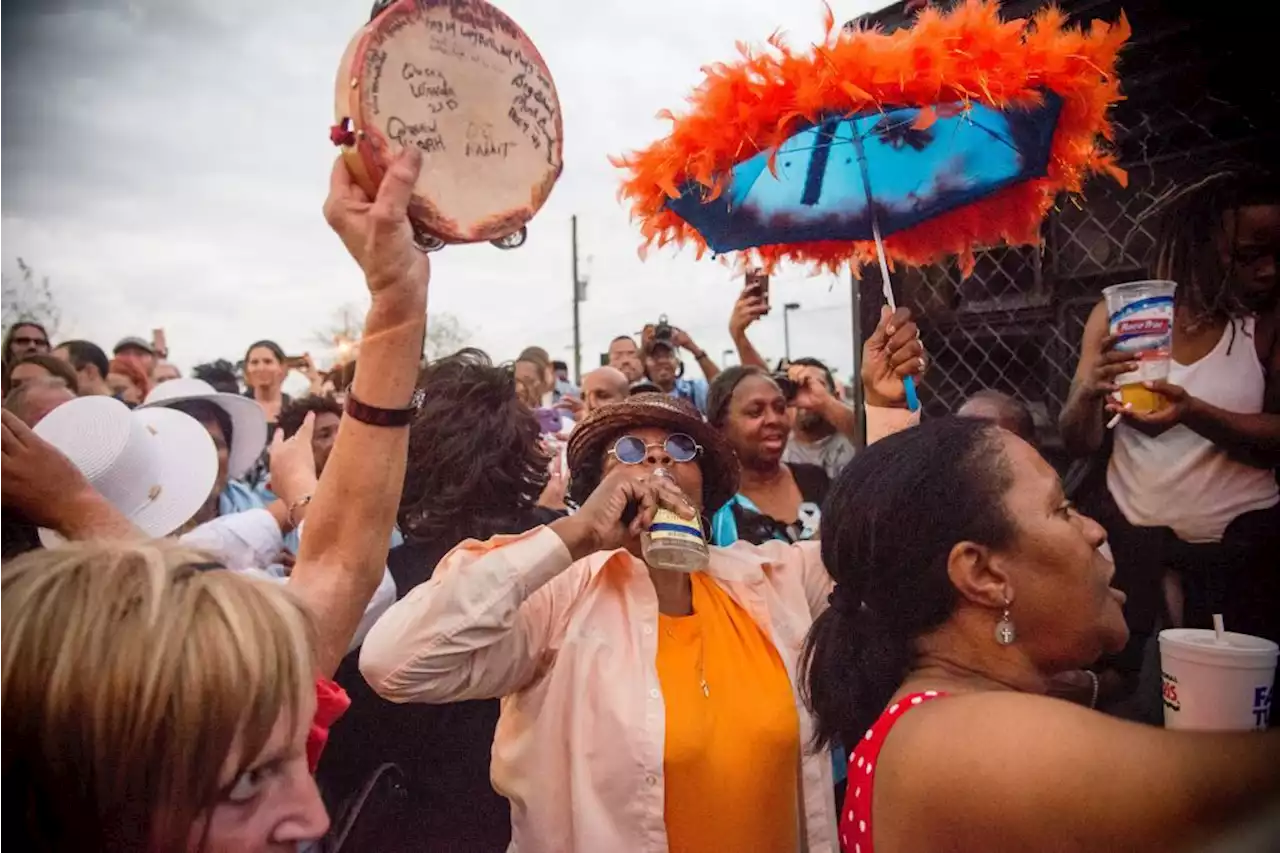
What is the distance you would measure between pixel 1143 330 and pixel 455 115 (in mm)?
1695

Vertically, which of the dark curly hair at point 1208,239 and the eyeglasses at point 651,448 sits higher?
the dark curly hair at point 1208,239

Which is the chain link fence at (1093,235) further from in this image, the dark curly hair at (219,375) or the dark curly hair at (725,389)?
the dark curly hair at (219,375)

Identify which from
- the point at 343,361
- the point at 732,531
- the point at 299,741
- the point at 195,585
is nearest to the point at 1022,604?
the point at 299,741

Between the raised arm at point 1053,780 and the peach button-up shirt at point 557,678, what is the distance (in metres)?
0.59

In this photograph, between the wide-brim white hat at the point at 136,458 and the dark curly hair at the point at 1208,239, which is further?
the dark curly hair at the point at 1208,239

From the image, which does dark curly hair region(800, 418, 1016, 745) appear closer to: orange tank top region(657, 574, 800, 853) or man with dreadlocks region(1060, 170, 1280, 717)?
orange tank top region(657, 574, 800, 853)

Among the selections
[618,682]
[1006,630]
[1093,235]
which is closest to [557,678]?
[618,682]

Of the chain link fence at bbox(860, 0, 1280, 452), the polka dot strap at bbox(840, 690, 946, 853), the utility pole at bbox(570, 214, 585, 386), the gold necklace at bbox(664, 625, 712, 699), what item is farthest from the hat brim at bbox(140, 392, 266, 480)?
the utility pole at bbox(570, 214, 585, 386)

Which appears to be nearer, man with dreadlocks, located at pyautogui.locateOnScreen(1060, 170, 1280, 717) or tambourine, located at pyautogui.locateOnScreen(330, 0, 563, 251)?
tambourine, located at pyautogui.locateOnScreen(330, 0, 563, 251)

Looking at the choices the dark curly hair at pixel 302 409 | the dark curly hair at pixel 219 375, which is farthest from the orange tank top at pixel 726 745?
the dark curly hair at pixel 219 375

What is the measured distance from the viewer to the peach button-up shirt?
65.2 inches

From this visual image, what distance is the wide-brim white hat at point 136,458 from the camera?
182cm

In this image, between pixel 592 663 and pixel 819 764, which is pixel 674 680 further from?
pixel 819 764

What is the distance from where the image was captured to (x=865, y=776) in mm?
1293
